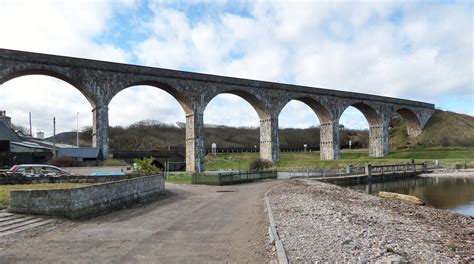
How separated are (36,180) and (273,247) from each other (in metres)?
14.0

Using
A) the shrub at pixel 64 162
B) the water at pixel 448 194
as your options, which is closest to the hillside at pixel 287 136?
the water at pixel 448 194

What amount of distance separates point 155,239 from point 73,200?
12.2ft

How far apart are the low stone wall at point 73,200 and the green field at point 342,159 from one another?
32.1m

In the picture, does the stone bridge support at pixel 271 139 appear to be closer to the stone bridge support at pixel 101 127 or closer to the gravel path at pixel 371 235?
the stone bridge support at pixel 101 127

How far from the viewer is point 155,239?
9328 mm

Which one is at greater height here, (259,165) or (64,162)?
(64,162)

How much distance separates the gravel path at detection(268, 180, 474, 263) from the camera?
774cm

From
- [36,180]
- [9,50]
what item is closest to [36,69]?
[9,50]

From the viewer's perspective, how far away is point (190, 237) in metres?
9.63

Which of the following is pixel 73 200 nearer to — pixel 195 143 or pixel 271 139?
pixel 195 143

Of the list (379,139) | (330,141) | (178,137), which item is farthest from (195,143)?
(178,137)

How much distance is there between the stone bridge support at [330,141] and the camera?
52219 mm

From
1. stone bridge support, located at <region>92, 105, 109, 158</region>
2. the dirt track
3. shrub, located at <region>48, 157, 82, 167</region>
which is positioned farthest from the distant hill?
the dirt track

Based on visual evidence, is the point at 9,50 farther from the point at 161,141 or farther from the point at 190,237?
the point at 161,141
